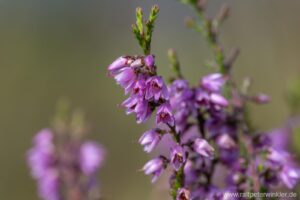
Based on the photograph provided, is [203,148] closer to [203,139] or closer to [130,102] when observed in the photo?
[203,139]

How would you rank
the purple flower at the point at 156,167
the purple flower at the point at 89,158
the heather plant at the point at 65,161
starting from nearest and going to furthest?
the purple flower at the point at 156,167 → the heather plant at the point at 65,161 → the purple flower at the point at 89,158

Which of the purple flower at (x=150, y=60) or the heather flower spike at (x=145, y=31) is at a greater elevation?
the heather flower spike at (x=145, y=31)

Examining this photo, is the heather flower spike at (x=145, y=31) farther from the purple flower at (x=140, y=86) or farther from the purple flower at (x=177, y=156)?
the purple flower at (x=177, y=156)

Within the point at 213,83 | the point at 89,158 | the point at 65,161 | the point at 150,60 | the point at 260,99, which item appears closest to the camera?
the point at 150,60

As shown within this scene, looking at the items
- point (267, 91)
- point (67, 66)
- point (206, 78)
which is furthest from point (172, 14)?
point (206, 78)

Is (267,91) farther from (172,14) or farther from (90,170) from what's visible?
(172,14)

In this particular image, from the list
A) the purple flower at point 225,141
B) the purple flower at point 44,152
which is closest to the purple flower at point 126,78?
the purple flower at point 225,141

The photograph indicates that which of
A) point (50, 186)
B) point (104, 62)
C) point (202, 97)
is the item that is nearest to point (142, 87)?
point (202, 97)
